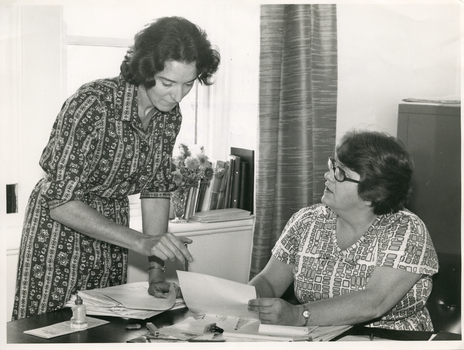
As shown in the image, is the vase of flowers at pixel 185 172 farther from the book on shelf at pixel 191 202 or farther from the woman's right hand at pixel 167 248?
the woman's right hand at pixel 167 248

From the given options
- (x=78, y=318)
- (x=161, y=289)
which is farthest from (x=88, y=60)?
(x=78, y=318)

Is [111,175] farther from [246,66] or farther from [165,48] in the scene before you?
[246,66]

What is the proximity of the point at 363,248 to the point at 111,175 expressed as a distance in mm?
856

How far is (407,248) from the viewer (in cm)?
181

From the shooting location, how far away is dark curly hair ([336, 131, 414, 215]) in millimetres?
1905

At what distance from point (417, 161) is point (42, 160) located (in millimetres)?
1594

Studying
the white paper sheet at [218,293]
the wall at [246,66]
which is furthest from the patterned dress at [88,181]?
the white paper sheet at [218,293]

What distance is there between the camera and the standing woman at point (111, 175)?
5.51 feet

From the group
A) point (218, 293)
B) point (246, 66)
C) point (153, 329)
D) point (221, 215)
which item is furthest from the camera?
point (221, 215)

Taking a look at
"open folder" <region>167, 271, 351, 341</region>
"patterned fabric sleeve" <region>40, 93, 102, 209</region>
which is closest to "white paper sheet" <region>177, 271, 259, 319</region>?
"open folder" <region>167, 271, 351, 341</region>

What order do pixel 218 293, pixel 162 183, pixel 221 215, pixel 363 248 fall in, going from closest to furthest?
1. pixel 218 293
2. pixel 363 248
3. pixel 162 183
4. pixel 221 215

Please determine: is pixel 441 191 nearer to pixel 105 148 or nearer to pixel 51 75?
pixel 105 148

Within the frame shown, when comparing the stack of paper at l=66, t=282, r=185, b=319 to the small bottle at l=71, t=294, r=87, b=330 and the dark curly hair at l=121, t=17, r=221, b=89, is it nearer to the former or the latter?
the small bottle at l=71, t=294, r=87, b=330

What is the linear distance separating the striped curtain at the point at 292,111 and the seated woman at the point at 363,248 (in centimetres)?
83
